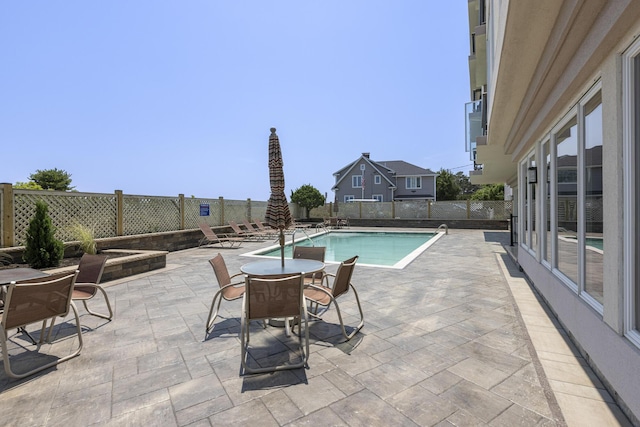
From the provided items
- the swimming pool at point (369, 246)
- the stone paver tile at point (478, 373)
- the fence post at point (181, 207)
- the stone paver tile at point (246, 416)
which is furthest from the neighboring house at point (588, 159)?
the fence post at point (181, 207)

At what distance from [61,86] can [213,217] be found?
26.0ft

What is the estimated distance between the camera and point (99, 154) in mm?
27297

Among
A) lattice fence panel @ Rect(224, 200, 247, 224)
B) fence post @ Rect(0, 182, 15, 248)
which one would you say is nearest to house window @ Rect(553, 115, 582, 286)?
fence post @ Rect(0, 182, 15, 248)

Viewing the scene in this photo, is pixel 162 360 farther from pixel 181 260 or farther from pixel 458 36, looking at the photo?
pixel 458 36

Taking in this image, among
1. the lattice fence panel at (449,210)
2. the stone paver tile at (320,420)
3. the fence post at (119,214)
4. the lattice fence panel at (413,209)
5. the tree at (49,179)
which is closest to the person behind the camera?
the stone paver tile at (320,420)

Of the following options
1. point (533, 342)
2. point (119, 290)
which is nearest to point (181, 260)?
point (119, 290)

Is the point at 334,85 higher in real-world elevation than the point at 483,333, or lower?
higher

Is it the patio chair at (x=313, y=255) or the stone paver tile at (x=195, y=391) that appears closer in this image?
the stone paver tile at (x=195, y=391)

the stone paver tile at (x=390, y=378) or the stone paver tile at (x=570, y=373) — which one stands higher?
the stone paver tile at (x=390, y=378)

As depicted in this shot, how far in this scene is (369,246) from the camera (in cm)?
1342

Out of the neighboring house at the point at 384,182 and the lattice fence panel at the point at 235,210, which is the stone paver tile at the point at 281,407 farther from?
the neighboring house at the point at 384,182

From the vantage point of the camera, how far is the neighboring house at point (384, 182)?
113 feet

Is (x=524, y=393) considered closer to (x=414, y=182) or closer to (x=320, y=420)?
(x=320, y=420)

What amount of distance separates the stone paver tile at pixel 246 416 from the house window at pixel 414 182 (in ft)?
113
